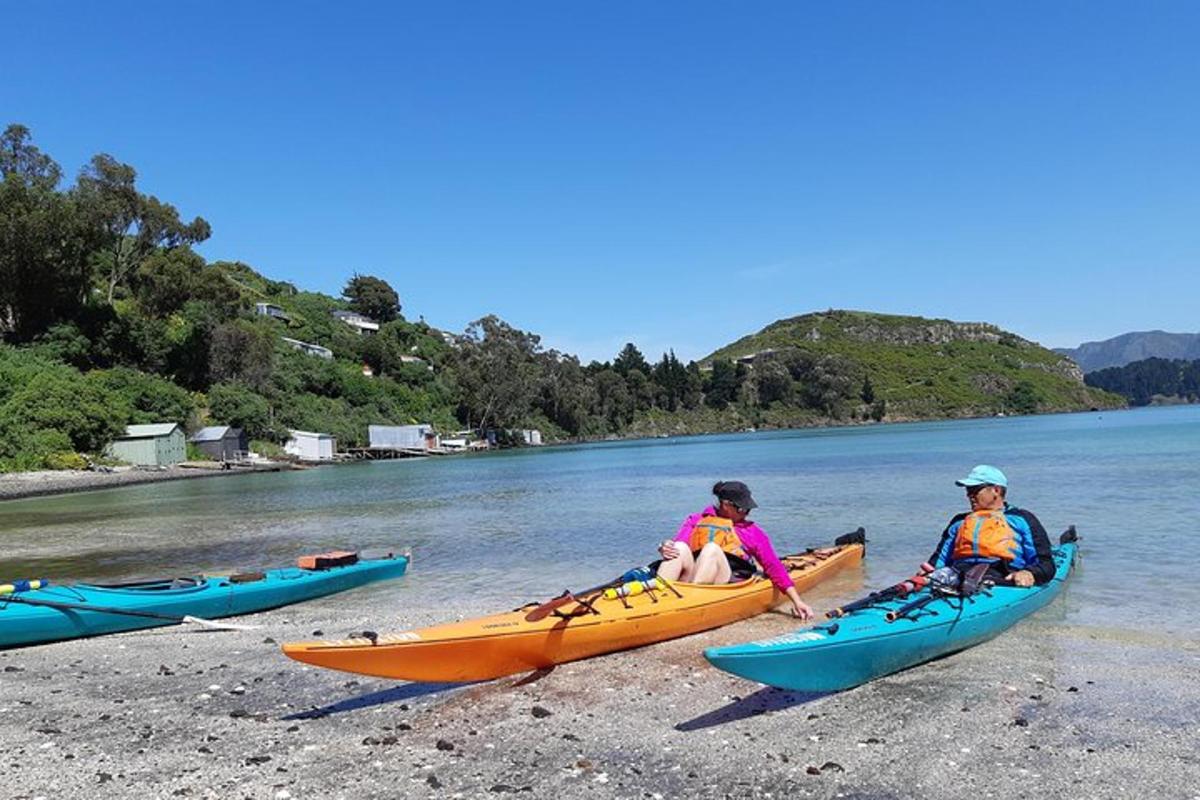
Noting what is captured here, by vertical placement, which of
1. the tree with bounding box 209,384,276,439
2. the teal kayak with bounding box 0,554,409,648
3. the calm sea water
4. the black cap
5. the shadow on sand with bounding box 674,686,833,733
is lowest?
the calm sea water

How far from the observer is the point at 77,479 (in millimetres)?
49594

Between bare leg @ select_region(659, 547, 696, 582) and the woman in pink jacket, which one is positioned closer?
the woman in pink jacket

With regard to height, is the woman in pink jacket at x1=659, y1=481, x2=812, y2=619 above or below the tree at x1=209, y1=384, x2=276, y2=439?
below

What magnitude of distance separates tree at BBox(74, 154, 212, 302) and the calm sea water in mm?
32517

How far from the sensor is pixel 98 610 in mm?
9617

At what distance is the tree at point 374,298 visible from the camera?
144000 mm

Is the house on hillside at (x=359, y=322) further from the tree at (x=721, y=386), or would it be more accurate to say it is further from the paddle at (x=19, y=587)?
the paddle at (x=19, y=587)

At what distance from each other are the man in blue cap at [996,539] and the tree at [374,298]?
142m

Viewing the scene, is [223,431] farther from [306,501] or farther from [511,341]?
[511,341]

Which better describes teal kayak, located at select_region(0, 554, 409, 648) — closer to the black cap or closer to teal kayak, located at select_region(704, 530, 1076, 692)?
the black cap

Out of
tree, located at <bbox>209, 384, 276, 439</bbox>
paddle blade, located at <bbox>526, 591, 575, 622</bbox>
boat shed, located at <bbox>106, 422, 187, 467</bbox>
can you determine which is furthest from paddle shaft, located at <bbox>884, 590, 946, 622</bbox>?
tree, located at <bbox>209, 384, 276, 439</bbox>

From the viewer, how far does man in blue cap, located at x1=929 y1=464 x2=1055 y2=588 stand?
9281 mm

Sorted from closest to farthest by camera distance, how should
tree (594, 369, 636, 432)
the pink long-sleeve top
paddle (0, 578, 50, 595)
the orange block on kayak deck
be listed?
the pink long-sleeve top < paddle (0, 578, 50, 595) < the orange block on kayak deck < tree (594, 369, 636, 432)

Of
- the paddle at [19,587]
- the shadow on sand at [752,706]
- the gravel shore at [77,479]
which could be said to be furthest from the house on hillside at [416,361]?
the shadow on sand at [752,706]
